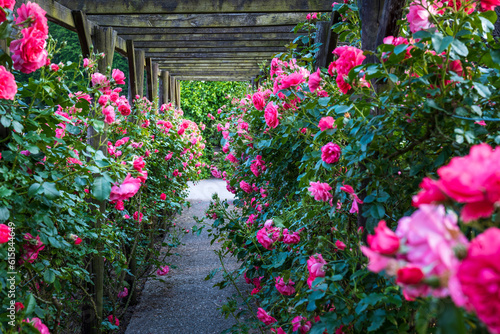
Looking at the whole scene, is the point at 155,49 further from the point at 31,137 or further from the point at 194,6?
the point at 31,137

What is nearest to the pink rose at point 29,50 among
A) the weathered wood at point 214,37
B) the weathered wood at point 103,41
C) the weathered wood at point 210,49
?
the weathered wood at point 103,41

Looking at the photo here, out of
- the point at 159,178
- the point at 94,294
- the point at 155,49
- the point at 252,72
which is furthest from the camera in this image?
the point at 252,72

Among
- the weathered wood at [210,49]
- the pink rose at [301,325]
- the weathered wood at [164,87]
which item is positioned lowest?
the weathered wood at [164,87]

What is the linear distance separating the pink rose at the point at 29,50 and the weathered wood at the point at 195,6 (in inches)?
92.9

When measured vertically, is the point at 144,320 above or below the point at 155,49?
below

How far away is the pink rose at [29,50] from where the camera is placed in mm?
1172

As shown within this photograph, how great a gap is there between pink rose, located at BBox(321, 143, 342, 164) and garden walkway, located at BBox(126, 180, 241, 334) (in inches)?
91.0

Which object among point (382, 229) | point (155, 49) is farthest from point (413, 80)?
point (155, 49)

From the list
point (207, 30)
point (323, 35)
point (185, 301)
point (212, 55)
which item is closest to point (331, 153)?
point (323, 35)

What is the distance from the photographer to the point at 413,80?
38.3 inches

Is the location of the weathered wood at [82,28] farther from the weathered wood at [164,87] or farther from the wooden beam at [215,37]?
the weathered wood at [164,87]

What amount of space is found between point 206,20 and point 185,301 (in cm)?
277

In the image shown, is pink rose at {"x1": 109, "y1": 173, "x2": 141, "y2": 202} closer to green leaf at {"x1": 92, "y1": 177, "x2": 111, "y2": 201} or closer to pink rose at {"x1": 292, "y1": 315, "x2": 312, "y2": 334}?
green leaf at {"x1": 92, "y1": 177, "x2": 111, "y2": 201}

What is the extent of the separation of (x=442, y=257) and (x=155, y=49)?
237 inches
